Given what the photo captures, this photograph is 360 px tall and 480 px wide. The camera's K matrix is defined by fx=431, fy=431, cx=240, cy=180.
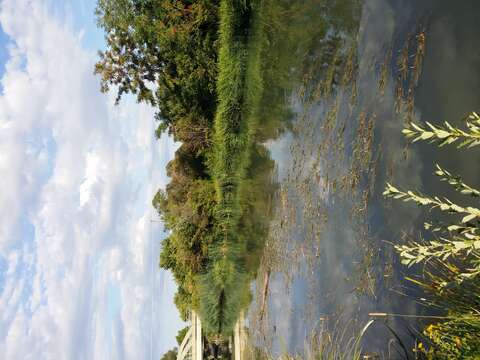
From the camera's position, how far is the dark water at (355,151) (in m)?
5.36

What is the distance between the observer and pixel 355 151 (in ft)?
24.8

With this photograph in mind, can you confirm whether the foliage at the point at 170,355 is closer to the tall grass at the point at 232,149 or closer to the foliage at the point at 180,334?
the foliage at the point at 180,334

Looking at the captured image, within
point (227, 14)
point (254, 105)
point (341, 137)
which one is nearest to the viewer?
point (341, 137)

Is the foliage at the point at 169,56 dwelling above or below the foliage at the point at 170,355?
above

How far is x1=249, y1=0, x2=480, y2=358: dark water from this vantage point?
536 cm

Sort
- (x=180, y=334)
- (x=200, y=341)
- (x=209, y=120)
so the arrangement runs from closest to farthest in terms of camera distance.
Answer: (x=209, y=120) < (x=200, y=341) < (x=180, y=334)

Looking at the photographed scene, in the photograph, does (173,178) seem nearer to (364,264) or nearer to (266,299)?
(266,299)

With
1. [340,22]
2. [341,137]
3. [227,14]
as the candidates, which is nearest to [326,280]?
[341,137]

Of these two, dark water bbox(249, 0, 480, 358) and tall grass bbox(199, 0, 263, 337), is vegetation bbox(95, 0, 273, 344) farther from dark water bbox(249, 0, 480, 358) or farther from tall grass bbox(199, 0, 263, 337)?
dark water bbox(249, 0, 480, 358)

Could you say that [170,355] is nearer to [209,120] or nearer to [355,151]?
[209,120]

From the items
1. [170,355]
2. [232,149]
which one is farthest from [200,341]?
[170,355]

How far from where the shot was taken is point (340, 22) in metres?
8.71

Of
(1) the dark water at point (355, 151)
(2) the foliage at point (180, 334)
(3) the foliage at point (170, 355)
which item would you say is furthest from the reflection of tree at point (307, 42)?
(3) the foliage at point (170, 355)

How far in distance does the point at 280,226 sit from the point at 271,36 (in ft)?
15.9
